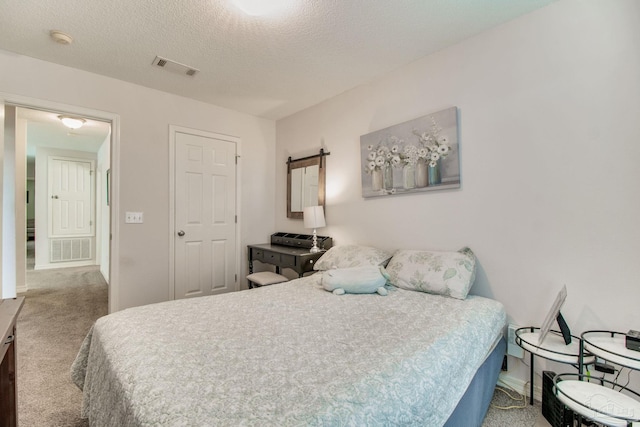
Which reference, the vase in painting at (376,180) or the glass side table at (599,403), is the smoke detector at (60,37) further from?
the glass side table at (599,403)

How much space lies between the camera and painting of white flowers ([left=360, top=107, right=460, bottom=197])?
7.27 feet

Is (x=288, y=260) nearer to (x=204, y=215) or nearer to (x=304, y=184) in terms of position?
(x=304, y=184)

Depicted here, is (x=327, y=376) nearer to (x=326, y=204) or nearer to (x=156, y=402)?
(x=156, y=402)

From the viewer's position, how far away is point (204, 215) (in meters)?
3.41

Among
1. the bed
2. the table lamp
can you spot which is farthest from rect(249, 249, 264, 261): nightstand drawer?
the bed

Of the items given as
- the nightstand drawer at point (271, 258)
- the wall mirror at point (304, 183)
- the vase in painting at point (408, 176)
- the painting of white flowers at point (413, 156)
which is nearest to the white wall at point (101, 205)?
the nightstand drawer at point (271, 258)

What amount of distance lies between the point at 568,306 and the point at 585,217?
0.54m

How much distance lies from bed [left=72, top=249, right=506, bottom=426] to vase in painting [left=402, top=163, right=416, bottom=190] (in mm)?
1002

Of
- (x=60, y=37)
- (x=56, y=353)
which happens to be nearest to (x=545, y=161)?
(x=60, y=37)

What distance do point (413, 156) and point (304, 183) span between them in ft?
4.89

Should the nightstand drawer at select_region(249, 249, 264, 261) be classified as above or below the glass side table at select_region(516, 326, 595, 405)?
above

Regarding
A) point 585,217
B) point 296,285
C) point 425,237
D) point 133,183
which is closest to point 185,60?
point 133,183

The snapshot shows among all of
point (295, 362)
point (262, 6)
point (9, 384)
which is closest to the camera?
point (295, 362)

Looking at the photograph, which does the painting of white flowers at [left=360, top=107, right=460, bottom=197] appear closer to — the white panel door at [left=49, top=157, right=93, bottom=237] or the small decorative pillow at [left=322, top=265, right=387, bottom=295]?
the small decorative pillow at [left=322, top=265, right=387, bottom=295]
